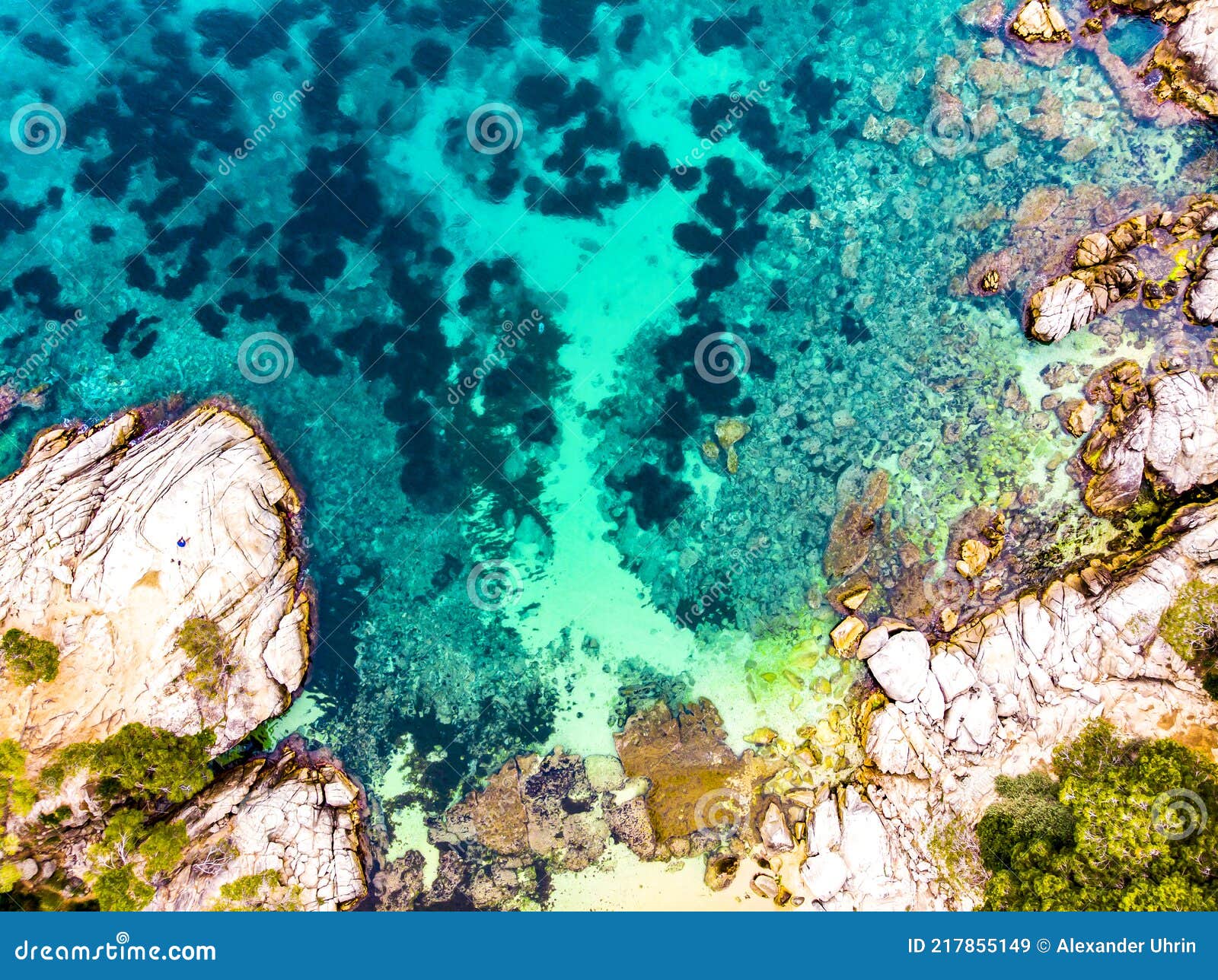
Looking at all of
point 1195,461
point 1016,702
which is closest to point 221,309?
point 1016,702

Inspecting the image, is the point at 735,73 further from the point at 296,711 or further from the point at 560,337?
the point at 296,711

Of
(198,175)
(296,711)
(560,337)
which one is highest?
(198,175)

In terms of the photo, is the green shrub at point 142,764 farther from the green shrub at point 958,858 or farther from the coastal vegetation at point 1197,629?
the coastal vegetation at point 1197,629

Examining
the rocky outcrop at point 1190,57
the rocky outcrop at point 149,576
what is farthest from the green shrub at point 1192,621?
the rocky outcrop at point 149,576

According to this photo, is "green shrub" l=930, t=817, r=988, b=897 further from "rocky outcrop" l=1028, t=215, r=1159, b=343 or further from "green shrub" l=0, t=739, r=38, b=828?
"green shrub" l=0, t=739, r=38, b=828

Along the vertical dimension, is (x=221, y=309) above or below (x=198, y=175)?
below

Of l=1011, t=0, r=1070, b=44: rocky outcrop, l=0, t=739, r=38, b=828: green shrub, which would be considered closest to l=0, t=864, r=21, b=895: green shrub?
l=0, t=739, r=38, b=828: green shrub
